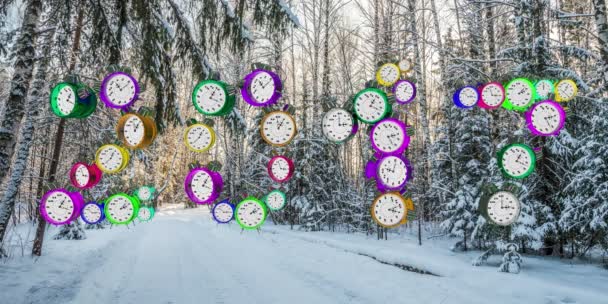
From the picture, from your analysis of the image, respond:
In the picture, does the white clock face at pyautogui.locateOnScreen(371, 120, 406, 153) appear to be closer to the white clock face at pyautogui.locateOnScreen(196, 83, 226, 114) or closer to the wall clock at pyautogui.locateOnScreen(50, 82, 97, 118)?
the white clock face at pyautogui.locateOnScreen(196, 83, 226, 114)

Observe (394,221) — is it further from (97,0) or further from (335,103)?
(97,0)

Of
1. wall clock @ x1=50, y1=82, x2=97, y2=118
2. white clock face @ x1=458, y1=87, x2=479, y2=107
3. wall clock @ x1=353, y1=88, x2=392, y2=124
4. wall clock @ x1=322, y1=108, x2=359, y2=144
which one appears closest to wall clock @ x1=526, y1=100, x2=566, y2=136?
white clock face @ x1=458, y1=87, x2=479, y2=107

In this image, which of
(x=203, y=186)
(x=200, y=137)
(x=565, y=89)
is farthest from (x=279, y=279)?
(x=565, y=89)

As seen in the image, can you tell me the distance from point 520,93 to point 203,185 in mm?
3876

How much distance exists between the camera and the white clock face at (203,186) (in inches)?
141

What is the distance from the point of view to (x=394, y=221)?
10.2ft

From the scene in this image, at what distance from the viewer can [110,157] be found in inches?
144

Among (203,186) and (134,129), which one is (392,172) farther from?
(134,129)

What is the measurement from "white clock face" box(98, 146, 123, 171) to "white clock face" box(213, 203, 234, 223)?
4.17 ft

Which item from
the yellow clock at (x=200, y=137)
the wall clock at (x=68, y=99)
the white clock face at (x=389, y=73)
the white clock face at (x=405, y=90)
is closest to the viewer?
the wall clock at (x=68, y=99)

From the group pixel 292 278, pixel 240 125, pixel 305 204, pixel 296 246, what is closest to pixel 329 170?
pixel 305 204

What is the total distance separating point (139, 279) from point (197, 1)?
16.3 ft

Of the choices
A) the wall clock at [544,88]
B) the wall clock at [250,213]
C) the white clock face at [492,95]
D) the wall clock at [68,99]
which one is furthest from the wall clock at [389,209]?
the wall clock at [68,99]

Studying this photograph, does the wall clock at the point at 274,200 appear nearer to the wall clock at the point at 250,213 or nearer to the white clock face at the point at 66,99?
the wall clock at the point at 250,213
